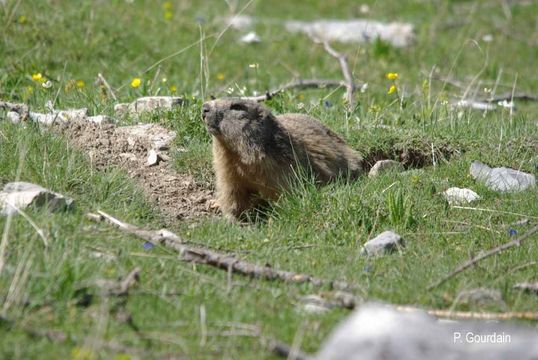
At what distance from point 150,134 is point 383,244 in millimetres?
2358

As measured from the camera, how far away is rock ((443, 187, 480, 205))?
6.11 metres

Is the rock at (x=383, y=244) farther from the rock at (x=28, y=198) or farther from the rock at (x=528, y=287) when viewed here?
the rock at (x=28, y=198)

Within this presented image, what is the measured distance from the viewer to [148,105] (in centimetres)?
720

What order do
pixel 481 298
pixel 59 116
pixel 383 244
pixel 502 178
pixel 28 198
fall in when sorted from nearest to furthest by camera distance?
pixel 481 298
pixel 28 198
pixel 383 244
pixel 502 178
pixel 59 116

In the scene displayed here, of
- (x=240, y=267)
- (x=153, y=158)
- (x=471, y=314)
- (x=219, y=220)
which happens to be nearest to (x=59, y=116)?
(x=153, y=158)

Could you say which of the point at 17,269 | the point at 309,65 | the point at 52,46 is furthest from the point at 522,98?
the point at 17,269

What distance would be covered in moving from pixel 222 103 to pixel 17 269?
2688 mm

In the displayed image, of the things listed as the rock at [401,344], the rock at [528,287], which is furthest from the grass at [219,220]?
the rock at [401,344]

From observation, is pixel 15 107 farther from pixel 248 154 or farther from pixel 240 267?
pixel 240 267

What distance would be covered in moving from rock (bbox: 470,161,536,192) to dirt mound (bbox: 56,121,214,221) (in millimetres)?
1942

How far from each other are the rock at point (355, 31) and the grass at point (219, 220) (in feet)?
2.93

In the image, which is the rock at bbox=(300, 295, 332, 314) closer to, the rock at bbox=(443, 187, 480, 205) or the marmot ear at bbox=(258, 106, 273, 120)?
the rock at bbox=(443, 187, 480, 205)

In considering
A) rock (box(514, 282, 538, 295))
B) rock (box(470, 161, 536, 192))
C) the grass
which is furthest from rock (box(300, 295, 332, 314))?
rock (box(470, 161, 536, 192))

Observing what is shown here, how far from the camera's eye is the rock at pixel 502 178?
6.33m
